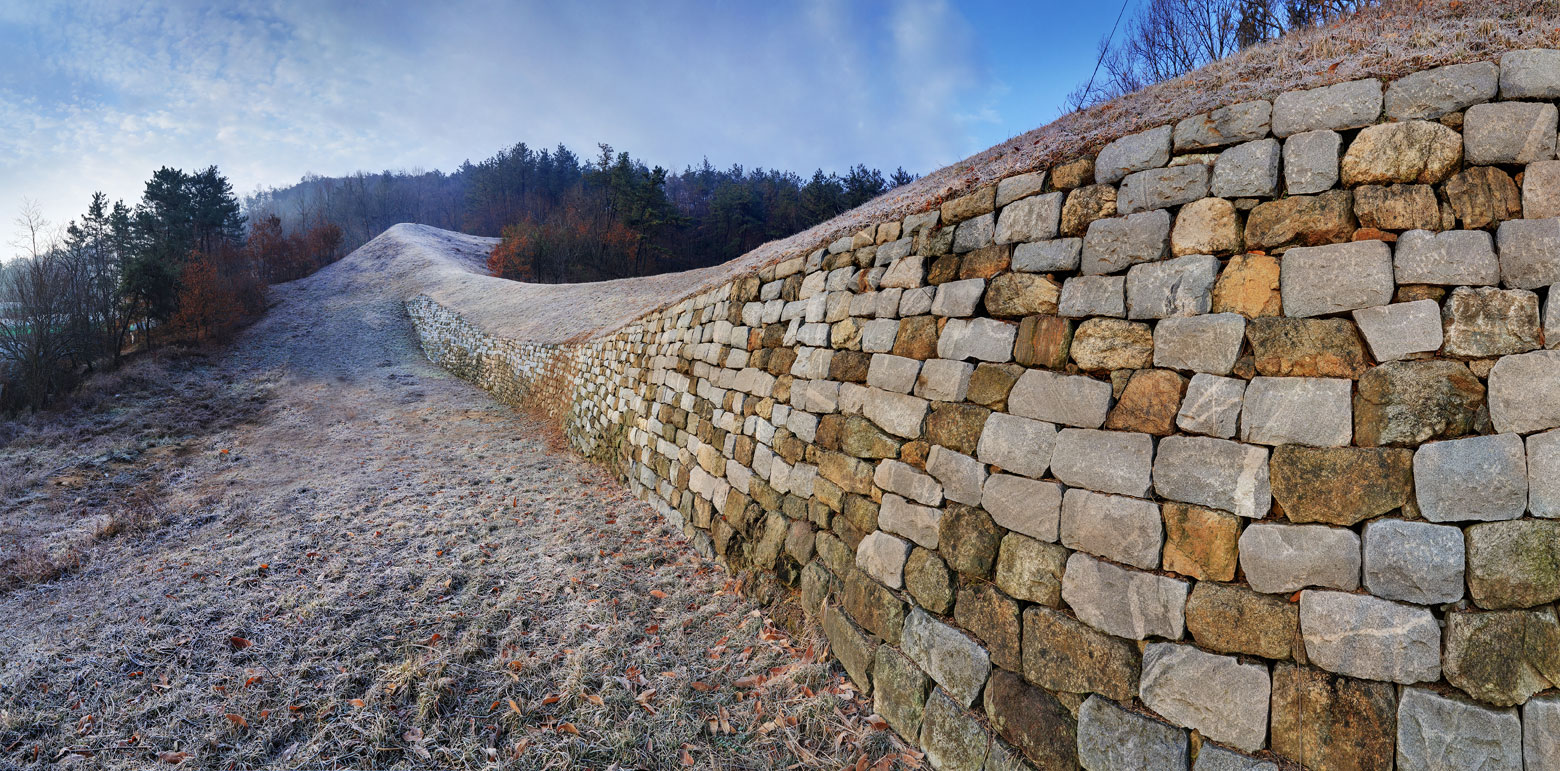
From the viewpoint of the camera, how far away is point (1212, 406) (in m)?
2.28

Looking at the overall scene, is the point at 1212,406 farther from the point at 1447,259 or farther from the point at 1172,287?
the point at 1447,259

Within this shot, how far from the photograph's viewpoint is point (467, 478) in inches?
308

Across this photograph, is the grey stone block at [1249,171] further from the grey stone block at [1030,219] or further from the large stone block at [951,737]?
the large stone block at [951,737]

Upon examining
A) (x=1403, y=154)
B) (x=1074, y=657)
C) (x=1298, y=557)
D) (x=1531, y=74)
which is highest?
(x=1531, y=74)

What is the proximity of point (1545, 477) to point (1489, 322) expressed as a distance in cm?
53

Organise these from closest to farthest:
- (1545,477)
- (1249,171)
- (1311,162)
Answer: (1545,477)
(1311,162)
(1249,171)

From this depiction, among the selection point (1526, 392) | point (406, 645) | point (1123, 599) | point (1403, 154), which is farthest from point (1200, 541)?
point (406, 645)

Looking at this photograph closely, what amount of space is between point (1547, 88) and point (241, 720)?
6.55m

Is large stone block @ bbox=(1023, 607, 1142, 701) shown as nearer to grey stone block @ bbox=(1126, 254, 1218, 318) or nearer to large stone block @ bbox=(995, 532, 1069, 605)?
large stone block @ bbox=(995, 532, 1069, 605)

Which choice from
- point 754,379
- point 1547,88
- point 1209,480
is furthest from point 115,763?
point 1547,88

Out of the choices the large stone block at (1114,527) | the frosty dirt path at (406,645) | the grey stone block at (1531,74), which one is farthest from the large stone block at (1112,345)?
the frosty dirt path at (406,645)

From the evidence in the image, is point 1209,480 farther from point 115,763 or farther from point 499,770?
point 115,763

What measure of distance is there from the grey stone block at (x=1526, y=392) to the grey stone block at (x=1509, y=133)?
28.3 inches

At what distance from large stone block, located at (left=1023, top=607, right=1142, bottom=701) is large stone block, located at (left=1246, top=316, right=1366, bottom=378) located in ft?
4.25
